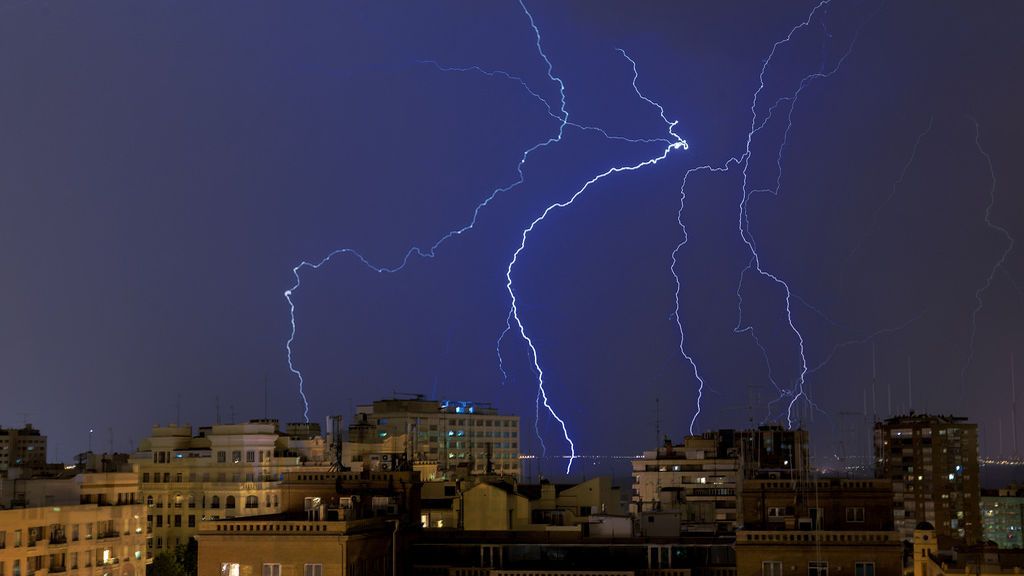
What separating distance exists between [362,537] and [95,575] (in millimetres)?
20448

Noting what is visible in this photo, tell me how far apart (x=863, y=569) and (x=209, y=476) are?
43851mm

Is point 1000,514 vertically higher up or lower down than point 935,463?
lower down

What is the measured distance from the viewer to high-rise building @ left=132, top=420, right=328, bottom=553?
A: 205ft

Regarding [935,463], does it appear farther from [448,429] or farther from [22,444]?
[22,444]

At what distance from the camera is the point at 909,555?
111 feet

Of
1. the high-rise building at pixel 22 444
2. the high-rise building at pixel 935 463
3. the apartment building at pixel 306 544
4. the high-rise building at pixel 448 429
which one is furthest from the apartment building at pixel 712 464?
the high-rise building at pixel 22 444

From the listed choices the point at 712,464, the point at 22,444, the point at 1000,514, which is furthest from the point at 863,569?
the point at 22,444

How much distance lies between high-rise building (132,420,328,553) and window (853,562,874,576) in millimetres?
39155

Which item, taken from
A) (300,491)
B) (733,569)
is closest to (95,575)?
(300,491)

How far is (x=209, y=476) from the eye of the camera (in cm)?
6406

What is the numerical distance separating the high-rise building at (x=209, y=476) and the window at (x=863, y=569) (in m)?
39.2

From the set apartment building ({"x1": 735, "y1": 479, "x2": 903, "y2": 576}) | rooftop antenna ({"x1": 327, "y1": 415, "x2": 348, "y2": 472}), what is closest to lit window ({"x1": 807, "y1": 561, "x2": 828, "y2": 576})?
apartment building ({"x1": 735, "y1": 479, "x2": 903, "y2": 576})

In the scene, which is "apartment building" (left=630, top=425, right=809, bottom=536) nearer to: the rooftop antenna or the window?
the rooftop antenna

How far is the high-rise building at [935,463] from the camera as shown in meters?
93.8
